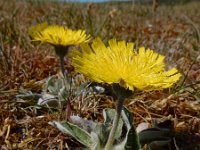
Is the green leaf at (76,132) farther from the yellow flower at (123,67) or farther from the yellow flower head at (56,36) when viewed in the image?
the yellow flower head at (56,36)

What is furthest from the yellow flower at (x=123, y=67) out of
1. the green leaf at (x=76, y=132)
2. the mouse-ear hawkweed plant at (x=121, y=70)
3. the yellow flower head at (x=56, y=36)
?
the yellow flower head at (x=56, y=36)

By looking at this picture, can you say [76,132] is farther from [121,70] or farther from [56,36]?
[56,36]

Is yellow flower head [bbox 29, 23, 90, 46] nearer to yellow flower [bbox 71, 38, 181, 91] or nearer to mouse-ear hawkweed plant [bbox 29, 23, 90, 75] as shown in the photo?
mouse-ear hawkweed plant [bbox 29, 23, 90, 75]

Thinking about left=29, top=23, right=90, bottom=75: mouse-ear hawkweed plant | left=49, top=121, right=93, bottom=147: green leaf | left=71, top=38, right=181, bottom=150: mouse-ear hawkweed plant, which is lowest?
left=49, top=121, right=93, bottom=147: green leaf

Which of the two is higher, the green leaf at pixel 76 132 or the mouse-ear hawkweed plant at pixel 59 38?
the mouse-ear hawkweed plant at pixel 59 38

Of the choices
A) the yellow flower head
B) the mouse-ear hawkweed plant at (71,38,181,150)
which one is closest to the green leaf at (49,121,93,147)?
the mouse-ear hawkweed plant at (71,38,181,150)
